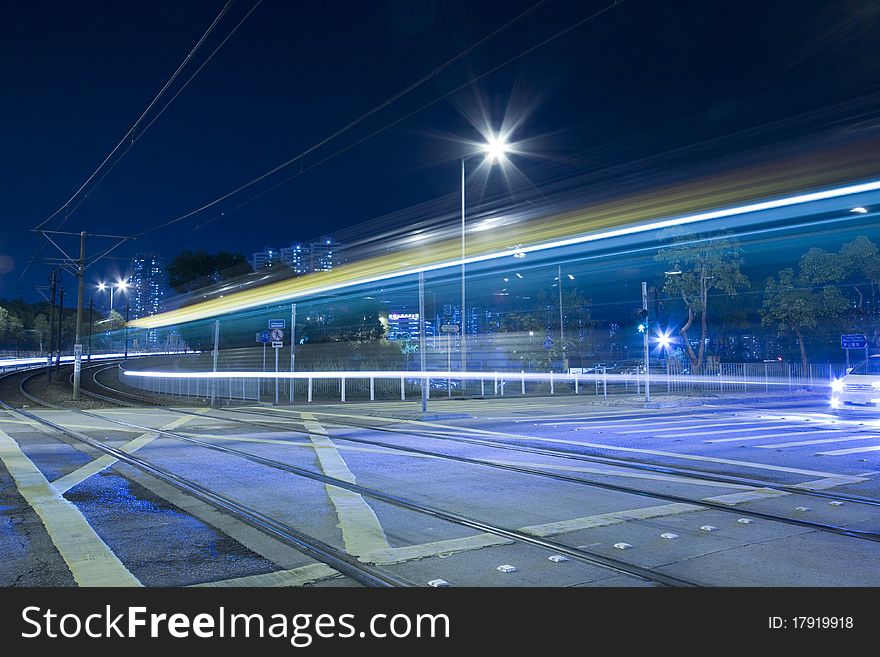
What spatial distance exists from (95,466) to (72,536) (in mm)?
4714

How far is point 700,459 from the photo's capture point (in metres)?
11.4

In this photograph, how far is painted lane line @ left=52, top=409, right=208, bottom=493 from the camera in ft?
29.9

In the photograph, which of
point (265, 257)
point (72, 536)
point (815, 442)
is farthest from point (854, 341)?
point (265, 257)

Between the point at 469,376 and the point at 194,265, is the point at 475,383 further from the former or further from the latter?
the point at 194,265

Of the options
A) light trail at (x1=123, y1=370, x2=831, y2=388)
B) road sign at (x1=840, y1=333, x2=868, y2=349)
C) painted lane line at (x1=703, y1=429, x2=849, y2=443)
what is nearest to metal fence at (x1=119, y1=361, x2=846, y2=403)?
light trail at (x1=123, y1=370, x2=831, y2=388)

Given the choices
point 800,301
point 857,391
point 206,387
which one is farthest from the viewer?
point 800,301

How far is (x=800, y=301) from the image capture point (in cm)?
3772

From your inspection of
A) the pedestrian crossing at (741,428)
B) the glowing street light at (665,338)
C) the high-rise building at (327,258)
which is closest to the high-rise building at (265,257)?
the high-rise building at (327,258)

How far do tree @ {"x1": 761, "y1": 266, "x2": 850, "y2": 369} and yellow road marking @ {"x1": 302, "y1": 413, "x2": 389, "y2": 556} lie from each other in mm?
33833

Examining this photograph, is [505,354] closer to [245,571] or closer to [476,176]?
[476,176]

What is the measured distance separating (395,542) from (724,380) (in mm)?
31859

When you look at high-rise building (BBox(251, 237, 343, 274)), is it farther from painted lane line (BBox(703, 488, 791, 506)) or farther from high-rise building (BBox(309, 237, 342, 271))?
painted lane line (BBox(703, 488, 791, 506))

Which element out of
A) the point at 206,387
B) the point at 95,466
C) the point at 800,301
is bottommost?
the point at 95,466
